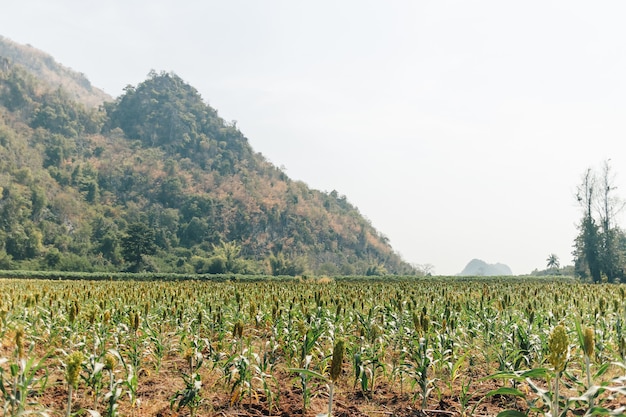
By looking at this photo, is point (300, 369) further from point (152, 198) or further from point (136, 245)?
point (152, 198)

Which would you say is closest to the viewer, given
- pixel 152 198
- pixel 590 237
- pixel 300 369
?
pixel 300 369

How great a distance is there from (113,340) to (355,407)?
553 cm

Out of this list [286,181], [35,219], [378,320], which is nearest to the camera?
[378,320]

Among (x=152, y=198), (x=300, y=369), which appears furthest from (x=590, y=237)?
(x=152, y=198)

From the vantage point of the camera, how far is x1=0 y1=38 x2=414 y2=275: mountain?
75188 mm

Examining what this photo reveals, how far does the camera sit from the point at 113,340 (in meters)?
8.77

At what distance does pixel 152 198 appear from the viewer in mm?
111562

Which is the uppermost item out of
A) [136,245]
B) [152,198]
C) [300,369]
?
[152,198]

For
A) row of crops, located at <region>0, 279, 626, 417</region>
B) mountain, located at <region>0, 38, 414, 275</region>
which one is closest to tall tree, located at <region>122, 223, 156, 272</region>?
mountain, located at <region>0, 38, 414, 275</region>

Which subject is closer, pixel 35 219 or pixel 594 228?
pixel 594 228

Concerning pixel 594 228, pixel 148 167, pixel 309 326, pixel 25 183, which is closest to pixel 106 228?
pixel 25 183

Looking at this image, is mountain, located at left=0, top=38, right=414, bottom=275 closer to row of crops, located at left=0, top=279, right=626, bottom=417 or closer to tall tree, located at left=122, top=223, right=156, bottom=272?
tall tree, located at left=122, top=223, right=156, bottom=272

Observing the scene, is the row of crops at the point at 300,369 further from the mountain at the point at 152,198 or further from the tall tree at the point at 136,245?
the mountain at the point at 152,198

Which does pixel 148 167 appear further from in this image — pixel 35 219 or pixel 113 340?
pixel 113 340
